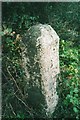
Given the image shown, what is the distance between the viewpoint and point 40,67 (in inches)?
168

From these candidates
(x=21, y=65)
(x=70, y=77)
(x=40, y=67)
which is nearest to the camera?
(x=40, y=67)

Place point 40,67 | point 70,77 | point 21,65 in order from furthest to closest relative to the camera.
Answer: point 70,77
point 21,65
point 40,67

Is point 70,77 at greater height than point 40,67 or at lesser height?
lesser

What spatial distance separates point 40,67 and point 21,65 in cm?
35

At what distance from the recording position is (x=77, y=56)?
5852 mm

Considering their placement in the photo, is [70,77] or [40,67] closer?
[40,67]

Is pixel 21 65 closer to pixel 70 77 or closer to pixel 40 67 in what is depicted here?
pixel 40 67

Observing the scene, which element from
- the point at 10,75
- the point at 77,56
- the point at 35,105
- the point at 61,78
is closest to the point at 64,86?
the point at 61,78

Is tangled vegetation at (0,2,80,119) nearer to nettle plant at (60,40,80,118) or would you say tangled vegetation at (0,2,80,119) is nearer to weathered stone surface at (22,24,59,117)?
nettle plant at (60,40,80,118)

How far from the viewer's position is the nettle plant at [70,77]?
171 inches

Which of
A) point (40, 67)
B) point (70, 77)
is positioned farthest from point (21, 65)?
point (70, 77)

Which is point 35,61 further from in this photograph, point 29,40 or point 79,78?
point 79,78

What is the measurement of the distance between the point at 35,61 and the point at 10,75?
0.57 m

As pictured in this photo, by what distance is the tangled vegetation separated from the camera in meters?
4.40
